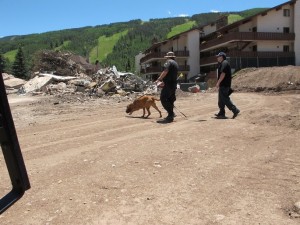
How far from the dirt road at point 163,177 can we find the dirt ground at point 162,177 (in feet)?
0.04

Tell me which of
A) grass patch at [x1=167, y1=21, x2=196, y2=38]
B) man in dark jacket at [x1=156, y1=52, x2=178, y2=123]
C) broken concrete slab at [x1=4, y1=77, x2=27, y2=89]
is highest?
grass patch at [x1=167, y1=21, x2=196, y2=38]

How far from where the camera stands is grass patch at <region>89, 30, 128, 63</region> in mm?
171750

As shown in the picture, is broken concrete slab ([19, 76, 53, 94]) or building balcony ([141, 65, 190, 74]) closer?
broken concrete slab ([19, 76, 53, 94])

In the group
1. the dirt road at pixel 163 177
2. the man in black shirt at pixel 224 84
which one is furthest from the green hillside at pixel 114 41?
the dirt road at pixel 163 177

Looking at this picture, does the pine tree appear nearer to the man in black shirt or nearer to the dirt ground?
the man in black shirt

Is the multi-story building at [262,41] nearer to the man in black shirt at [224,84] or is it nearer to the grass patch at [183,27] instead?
the man in black shirt at [224,84]

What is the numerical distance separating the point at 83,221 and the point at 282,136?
219 inches

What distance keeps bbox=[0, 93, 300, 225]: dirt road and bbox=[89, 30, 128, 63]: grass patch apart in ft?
524

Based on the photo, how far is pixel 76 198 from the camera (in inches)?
182

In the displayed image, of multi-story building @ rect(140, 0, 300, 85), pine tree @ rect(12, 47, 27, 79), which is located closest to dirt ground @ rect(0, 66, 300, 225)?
multi-story building @ rect(140, 0, 300, 85)

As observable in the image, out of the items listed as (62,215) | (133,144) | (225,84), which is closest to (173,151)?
(133,144)

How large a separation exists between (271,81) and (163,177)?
24139mm

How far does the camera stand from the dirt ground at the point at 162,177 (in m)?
4.18

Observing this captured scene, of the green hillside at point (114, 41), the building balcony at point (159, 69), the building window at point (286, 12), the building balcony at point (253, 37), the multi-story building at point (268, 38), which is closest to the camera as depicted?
the multi-story building at point (268, 38)
